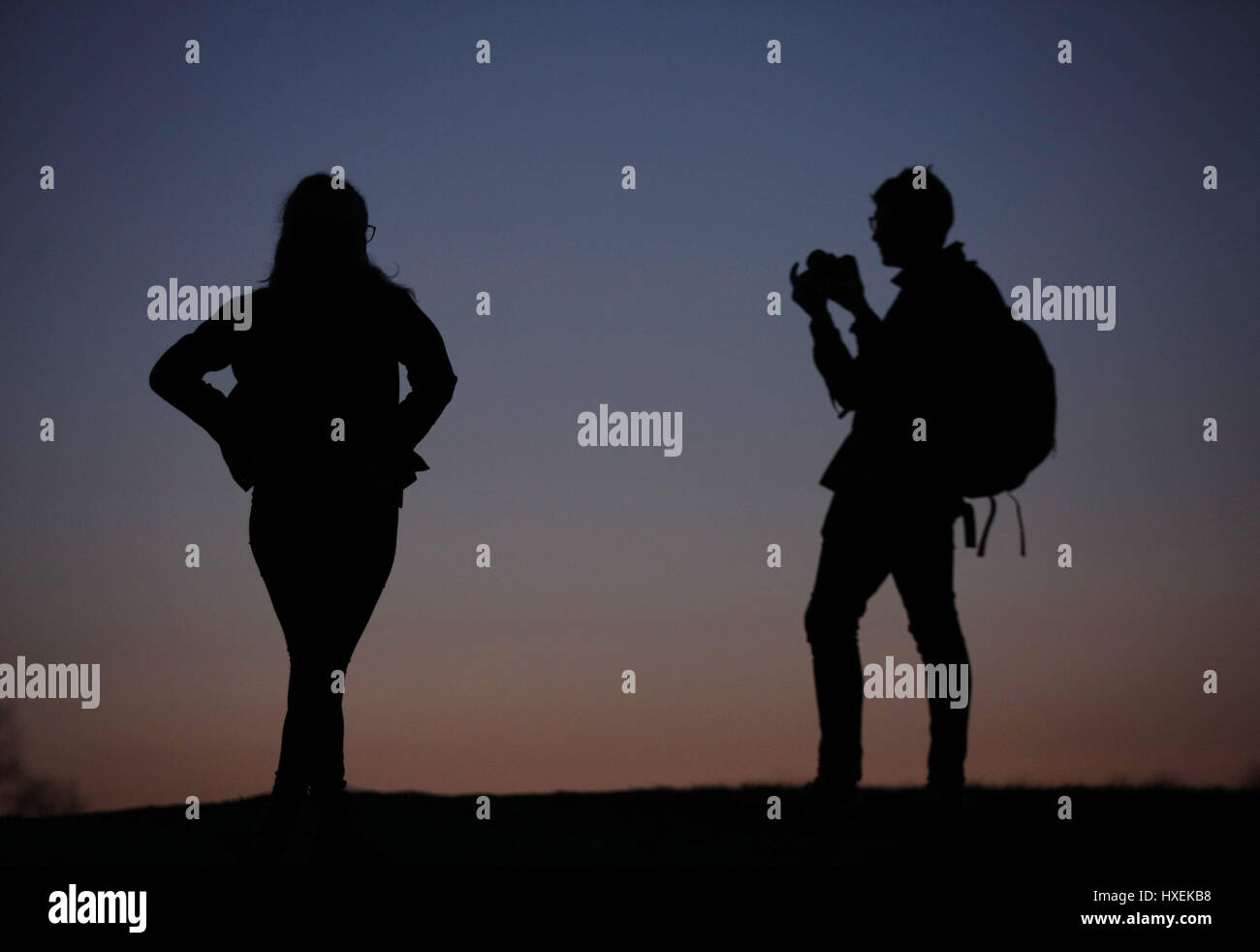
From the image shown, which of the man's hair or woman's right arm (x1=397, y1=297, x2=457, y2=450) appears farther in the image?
the man's hair

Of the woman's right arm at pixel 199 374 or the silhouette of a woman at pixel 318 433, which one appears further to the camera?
the woman's right arm at pixel 199 374

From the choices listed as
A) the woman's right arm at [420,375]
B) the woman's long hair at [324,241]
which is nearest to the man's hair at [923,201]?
the woman's right arm at [420,375]

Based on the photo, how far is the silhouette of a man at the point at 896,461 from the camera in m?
5.48

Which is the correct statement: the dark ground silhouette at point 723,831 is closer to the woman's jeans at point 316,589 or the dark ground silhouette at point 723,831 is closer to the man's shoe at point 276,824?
the man's shoe at point 276,824

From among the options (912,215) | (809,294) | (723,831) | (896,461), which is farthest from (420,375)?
(723,831)

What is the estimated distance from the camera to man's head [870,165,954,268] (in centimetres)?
560

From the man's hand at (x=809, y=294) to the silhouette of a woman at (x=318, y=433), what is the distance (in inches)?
58.7

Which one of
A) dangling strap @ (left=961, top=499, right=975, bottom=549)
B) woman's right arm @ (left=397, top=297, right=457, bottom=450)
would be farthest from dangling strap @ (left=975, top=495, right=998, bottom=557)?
woman's right arm @ (left=397, top=297, right=457, bottom=450)

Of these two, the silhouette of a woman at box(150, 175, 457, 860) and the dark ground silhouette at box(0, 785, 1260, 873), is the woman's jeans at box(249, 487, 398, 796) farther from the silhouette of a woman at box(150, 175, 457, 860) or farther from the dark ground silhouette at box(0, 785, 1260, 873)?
the dark ground silhouette at box(0, 785, 1260, 873)

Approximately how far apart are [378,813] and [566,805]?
0.89m

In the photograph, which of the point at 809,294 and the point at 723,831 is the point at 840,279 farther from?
the point at 723,831

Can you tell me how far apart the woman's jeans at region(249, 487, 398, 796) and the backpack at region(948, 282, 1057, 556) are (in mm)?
2181
